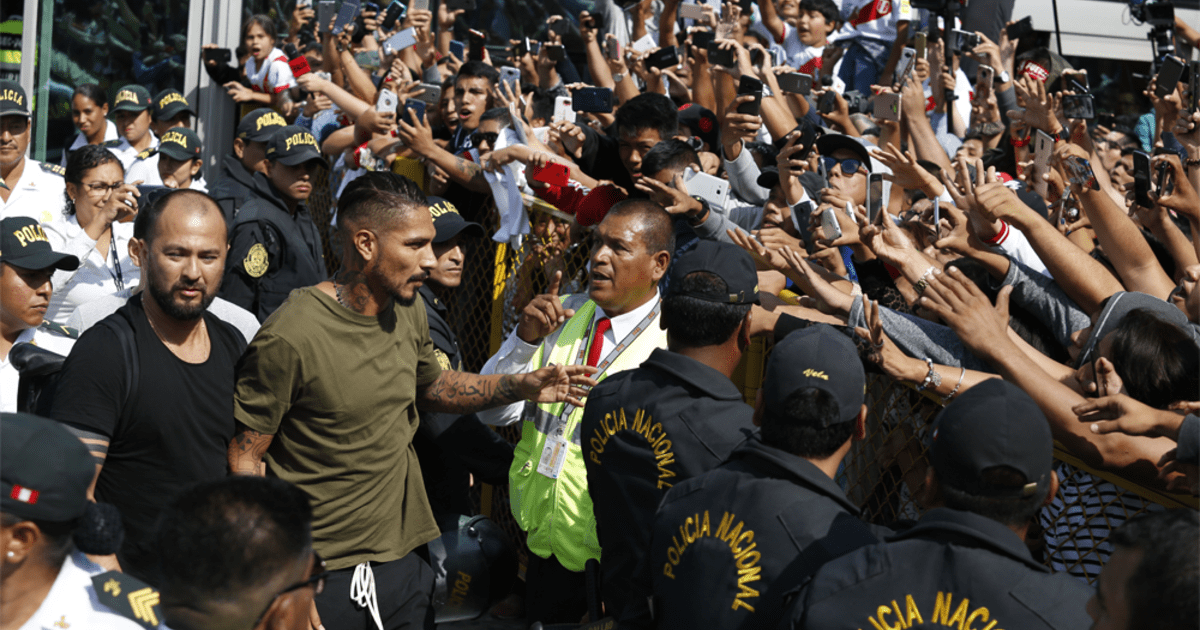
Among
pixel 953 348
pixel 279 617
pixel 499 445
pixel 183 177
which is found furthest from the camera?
pixel 183 177

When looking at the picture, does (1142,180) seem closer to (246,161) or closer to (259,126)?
(259,126)

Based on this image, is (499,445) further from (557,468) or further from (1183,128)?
(1183,128)

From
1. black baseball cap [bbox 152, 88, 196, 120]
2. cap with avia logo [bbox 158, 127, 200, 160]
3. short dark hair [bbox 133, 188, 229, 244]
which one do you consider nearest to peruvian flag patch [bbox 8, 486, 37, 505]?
short dark hair [bbox 133, 188, 229, 244]

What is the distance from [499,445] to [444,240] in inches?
38.8

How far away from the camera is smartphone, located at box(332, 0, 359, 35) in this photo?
9945 millimetres

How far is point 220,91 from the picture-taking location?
1282 cm

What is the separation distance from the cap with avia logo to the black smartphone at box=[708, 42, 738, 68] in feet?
12.1

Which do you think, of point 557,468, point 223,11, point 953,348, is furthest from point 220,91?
point 953,348

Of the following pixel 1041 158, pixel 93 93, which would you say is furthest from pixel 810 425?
pixel 93 93

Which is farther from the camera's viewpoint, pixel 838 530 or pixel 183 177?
pixel 183 177

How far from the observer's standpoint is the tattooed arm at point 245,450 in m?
3.47

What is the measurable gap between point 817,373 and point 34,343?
319 centimetres

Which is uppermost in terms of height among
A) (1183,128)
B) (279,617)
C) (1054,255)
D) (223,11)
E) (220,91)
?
(1183,128)

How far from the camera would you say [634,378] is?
330 cm
